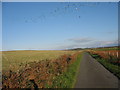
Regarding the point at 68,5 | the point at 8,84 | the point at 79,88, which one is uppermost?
the point at 68,5

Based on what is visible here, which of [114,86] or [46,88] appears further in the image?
[114,86]

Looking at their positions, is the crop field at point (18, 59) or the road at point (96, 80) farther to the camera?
the crop field at point (18, 59)

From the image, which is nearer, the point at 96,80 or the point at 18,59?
the point at 96,80

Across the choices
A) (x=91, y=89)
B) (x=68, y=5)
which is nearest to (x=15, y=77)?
(x=91, y=89)

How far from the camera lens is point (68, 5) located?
6.09 metres

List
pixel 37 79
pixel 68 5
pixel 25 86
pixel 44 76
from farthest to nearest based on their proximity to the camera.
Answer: pixel 44 76
pixel 37 79
pixel 25 86
pixel 68 5

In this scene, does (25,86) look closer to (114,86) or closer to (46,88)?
(46,88)

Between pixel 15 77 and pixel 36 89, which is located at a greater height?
pixel 15 77

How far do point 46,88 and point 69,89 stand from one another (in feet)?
4.06

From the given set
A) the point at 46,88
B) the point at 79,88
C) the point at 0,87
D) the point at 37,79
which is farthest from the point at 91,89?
the point at 0,87

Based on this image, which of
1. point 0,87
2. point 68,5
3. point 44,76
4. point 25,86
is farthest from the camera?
point 44,76

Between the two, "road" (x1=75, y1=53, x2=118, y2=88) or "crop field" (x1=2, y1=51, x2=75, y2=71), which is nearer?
"road" (x1=75, y1=53, x2=118, y2=88)

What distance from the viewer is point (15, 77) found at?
863cm

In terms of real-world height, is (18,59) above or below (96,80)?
below
